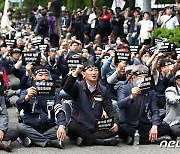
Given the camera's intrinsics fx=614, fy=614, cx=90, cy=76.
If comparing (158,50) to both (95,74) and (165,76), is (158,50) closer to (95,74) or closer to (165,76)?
(165,76)

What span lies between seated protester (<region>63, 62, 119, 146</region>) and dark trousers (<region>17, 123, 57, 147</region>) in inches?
10.9

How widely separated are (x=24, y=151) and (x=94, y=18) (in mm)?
14226

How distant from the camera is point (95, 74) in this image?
919 cm

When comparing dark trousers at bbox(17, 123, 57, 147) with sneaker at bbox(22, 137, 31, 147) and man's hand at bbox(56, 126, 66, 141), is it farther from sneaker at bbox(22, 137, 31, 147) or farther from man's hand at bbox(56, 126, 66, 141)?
man's hand at bbox(56, 126, 66, 141)

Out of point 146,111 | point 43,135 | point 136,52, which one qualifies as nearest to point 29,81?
point 43,135

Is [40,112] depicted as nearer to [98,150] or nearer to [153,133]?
[98,150]

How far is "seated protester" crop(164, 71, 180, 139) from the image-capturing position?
31.5 ft

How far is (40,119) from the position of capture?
9312mm

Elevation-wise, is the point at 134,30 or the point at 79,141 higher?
the point at 134,30

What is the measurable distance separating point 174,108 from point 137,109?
762mm

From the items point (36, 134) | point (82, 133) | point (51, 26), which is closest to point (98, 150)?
point (82, 133)

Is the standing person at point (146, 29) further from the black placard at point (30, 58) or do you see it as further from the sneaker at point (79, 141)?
the sneaker at point (79, 141)

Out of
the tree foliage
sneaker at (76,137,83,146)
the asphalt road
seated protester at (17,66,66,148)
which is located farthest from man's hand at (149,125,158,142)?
the tree foliage

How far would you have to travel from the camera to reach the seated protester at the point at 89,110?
920 cm
